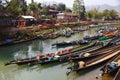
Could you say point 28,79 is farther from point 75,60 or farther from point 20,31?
point 20,31

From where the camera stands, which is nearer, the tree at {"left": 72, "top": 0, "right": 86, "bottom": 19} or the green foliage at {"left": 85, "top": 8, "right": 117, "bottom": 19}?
the tree at {"left": 72, "top": 0, "right": 86, "bottom": 19}

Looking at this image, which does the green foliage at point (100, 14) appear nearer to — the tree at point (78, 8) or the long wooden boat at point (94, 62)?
the tree at point (78, 8)

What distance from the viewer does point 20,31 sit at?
150 feet

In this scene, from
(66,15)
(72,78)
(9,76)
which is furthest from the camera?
(66,15)

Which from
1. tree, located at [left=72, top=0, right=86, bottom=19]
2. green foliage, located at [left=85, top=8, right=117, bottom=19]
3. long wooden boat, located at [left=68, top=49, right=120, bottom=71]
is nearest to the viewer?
long wooden boat, located at [left=68, top=49, right=120, bottom=71]

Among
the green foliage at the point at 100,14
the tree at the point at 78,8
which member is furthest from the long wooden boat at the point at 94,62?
the green foliage at the point at 100,14

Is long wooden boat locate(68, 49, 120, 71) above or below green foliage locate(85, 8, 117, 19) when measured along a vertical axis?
above

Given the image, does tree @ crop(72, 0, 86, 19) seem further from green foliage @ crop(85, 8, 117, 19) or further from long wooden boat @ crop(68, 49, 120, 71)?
long wooden boat @ crop(68, 49, 120, 71)

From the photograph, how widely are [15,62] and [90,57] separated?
8.36m

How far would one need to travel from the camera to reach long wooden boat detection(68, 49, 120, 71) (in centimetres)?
2133

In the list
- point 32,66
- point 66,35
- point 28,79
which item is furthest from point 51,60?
point 66,35

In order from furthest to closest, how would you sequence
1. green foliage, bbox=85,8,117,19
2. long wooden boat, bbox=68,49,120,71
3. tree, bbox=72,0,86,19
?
green foliage, bbox=85,8,117,19
tree, bbox=72,0,86,19
long wooden boat, bbox=68,49,120,71

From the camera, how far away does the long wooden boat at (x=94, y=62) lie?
21.3 m

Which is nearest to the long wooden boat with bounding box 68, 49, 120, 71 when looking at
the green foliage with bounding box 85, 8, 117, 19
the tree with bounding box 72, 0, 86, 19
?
the tree with bounding box 72, 0, 86, 19
